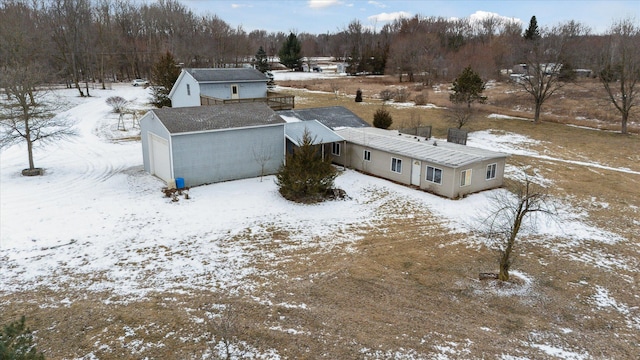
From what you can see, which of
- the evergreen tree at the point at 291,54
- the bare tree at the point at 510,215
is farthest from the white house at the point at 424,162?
the evergreen tree at the point at 291,54

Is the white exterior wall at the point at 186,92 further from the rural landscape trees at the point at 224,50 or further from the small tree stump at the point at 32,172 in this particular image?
the small tree stump at the point at 32,172

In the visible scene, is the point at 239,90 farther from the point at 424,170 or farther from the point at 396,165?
the point at 424,170

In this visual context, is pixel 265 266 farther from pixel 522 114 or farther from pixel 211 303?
pixel 522 114

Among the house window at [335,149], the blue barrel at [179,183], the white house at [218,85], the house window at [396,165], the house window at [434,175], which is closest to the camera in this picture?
the blue barrel at [179,183]

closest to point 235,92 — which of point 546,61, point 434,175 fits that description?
point 434,175

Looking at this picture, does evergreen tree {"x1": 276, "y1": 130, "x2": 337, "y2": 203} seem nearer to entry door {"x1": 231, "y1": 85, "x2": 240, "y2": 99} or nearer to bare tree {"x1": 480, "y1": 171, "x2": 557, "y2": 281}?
bare tree {"x1": 480, "y1": 171, "x2": 557, "y2": 281}

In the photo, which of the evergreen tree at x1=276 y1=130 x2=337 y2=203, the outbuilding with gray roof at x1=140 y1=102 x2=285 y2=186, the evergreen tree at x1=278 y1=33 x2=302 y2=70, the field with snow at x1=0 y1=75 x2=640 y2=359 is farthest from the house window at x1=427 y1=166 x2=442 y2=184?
the evergreen tree at x1=278 y1=33 x2=302 y2=70
